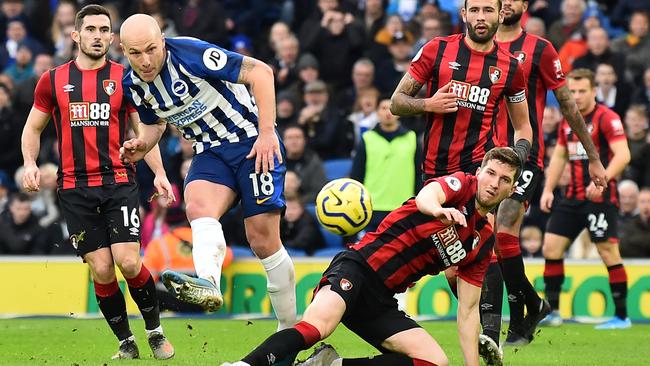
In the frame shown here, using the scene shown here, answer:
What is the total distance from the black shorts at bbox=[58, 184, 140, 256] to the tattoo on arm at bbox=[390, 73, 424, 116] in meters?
2.12

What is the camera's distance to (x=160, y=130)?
26.6 feet

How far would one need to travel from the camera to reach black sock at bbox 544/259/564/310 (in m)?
11.6

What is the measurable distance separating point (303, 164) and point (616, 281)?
15.3ft

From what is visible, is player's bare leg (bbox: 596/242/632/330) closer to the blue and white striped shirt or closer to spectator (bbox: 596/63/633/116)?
spectator (bbox: 596/63/633/116)

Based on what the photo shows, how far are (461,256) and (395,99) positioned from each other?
62.8 inches

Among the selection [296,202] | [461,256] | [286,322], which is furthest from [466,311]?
[296,202]

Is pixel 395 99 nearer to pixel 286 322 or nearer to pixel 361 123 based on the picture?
pixel 286 322

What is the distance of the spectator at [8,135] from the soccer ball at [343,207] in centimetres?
779

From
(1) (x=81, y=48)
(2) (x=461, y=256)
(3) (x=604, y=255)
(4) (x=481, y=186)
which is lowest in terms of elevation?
(3) (x=604, y=255)

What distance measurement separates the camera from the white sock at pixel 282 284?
317 inches

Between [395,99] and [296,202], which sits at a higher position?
[395,99]

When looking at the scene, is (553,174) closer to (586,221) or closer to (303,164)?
(586,221)

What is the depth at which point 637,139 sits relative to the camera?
14.5 meters

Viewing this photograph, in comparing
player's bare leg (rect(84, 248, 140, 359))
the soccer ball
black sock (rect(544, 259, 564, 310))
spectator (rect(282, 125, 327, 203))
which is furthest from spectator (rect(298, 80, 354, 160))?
player's bare leg (rect(84, 248, 140, 359))
